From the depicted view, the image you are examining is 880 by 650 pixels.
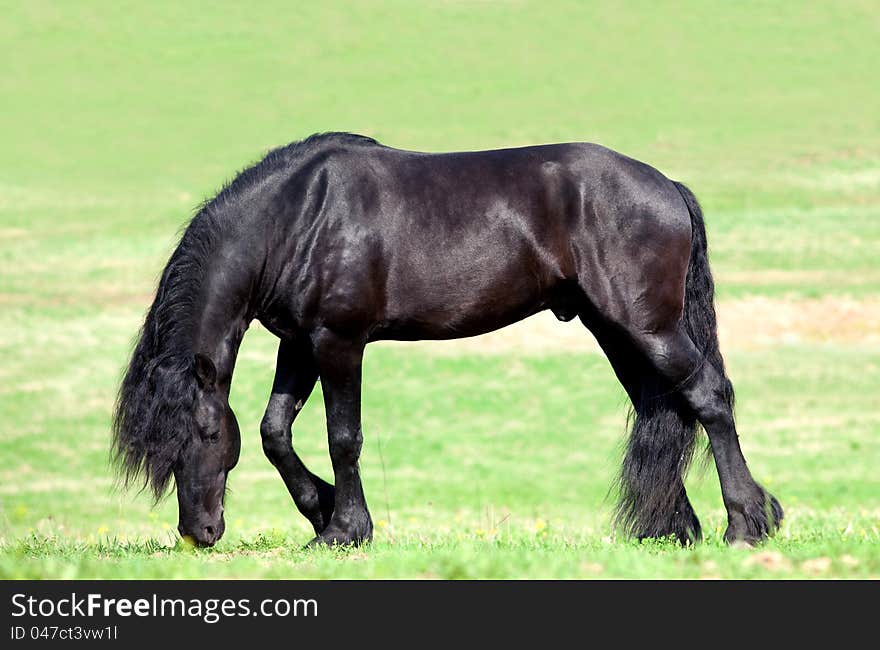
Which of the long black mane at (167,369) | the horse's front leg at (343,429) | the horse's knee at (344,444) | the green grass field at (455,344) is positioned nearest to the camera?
the long black mane at (167,369)

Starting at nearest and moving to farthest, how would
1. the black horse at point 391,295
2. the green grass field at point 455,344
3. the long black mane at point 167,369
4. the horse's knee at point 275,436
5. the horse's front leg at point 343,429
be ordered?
the long black mane at point 167,369, the black horse at point 391,295, the horse's front leg at point 343,429, the horse's knee at point 275,436, the green grass field at point 455,344

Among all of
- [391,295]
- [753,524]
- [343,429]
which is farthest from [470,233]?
[753,524]

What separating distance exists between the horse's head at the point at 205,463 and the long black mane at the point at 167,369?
61 mm

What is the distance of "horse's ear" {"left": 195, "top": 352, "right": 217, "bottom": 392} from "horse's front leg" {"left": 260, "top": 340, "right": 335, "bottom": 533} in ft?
2.14

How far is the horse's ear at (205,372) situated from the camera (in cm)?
748

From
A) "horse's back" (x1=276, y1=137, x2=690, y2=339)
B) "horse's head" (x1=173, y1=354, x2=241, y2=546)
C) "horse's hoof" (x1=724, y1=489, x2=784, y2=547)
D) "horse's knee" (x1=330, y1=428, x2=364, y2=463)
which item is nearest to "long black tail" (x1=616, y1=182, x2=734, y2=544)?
"horse's hoof" (x1=724, y1=489, x2=784, y2=547)

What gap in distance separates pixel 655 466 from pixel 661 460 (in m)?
0.06

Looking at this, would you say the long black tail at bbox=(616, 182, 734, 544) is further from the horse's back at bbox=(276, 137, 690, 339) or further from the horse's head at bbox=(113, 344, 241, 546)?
the horse's head at bbox=(113, 344, 241, 546)

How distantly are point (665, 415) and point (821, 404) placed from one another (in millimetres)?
14438

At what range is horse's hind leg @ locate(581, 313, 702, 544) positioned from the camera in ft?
27.4

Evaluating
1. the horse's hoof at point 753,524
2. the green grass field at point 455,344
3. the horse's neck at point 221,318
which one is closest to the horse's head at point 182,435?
the horse's neck at point 221,318

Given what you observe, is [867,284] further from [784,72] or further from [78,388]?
[784,72]

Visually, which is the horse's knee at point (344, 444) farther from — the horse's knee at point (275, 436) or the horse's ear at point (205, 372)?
the horse's ear at point (205, 372)

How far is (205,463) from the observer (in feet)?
24.9
